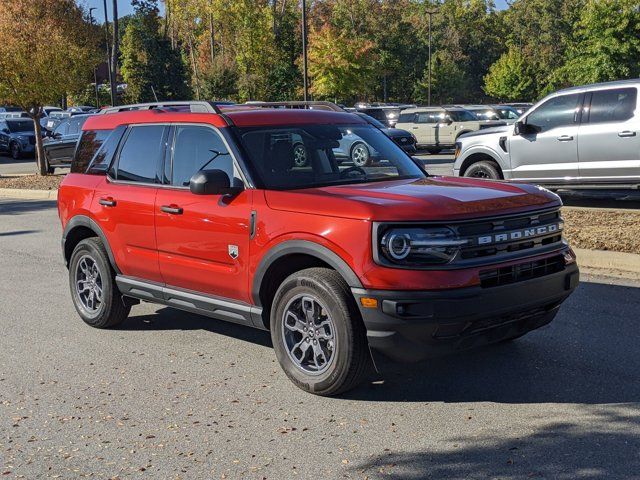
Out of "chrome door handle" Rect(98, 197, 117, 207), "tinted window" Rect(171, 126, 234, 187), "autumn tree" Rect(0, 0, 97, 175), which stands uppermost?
"autumn tree" Rect(0, 0, 97, 175)

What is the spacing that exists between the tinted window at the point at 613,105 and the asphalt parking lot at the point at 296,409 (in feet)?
19.8

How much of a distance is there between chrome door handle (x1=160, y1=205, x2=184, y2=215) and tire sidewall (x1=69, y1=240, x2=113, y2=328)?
3.64 ft

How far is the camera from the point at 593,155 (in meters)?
12.9

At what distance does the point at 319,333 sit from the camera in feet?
17.4

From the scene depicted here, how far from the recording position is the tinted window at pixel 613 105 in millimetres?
12539

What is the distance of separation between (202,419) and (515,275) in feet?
6.97

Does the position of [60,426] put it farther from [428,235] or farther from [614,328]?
[614,328]

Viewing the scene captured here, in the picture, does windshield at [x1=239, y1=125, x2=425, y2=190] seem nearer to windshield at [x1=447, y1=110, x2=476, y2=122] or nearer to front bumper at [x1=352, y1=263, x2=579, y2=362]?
front bumper at [x1=352, y1=263, x2=579, y2=362]

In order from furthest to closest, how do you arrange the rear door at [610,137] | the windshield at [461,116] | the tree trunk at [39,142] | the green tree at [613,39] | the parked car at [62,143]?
the green tree at [613,39] < the windshield at [461,116] < the parked car at [62,143] < the tree trunk at [39,142] < the rear door at [610,137]

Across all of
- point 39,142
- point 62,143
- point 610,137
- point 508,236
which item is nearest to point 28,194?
point 39,142

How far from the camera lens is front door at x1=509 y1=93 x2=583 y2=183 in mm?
13125

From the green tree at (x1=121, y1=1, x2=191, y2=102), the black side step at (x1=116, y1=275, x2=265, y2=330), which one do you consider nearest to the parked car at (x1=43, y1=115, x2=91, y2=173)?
the black side step at (x1=116, y1=275, x2=265, y2=330)

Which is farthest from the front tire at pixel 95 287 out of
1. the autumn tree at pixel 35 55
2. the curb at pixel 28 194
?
the autumn tree at pixel 35 55

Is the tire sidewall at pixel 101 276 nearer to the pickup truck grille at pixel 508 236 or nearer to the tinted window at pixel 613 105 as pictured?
the pickup truck grille at pixel 508 236
